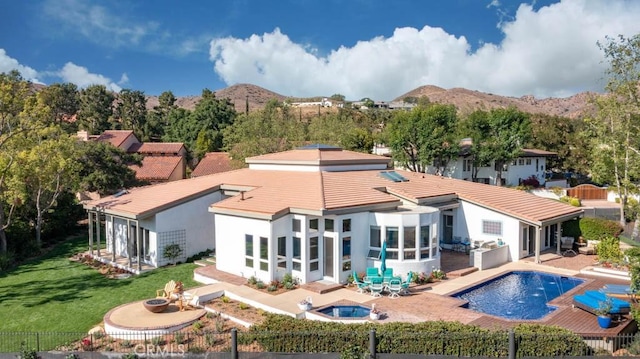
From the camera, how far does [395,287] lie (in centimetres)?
1766

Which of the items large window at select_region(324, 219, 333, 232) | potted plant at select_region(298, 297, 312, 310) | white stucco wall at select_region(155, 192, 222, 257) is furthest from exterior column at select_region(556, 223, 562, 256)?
white stucco wall at select_region(155, 192, 222, 257)

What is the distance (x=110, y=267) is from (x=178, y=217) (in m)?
4.10

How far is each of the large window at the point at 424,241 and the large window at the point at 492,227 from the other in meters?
5.93

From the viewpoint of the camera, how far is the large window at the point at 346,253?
63.8 feet

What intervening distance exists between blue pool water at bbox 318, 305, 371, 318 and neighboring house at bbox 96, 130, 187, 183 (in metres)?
38.2

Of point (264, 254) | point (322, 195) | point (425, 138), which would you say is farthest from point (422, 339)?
point (425, 138)

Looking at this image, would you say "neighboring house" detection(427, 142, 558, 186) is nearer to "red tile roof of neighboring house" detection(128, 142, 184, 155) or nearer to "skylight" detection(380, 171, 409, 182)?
"skylight" detection(380, 171, 409, 182)

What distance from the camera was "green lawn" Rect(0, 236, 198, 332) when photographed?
16.1m

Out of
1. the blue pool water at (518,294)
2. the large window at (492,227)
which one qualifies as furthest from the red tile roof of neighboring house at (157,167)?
the blue pool water at (518,294)

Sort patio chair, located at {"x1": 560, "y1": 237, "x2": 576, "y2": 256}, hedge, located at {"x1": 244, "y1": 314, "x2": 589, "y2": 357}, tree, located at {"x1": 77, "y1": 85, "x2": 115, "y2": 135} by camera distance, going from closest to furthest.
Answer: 1. hedge, located at {"x1": 244, "y1": 314, "x2": 589, "y2": 357}
2. patio chair, located at {"x1": 560, "y1": 237, "x2": 576, "y2": 256}
3. tree, located at {"x1": 77, "y1": 85, "x2": 115, "y2": 135}

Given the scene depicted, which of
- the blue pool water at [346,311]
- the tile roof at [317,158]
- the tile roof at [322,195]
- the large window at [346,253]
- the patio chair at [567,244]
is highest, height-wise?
the tile roof at [317,158]

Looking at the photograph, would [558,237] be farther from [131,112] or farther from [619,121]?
[131,112]

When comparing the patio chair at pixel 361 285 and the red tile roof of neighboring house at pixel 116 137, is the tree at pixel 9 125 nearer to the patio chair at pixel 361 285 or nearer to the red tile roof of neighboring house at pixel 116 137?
the patio chair at pixel 361 285

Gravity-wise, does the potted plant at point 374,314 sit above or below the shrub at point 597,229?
below
